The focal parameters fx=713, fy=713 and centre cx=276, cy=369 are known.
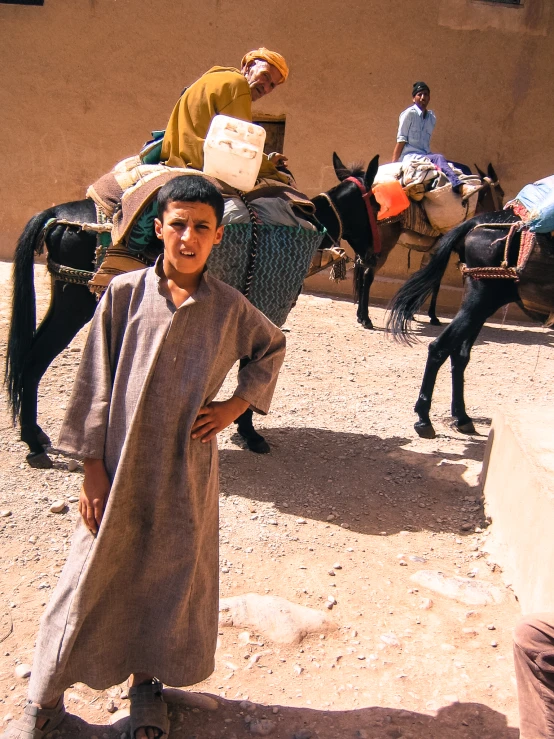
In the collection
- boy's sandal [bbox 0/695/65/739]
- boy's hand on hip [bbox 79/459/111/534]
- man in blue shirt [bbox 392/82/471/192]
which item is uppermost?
man in blue shirt [bbox 392/82/471/192]

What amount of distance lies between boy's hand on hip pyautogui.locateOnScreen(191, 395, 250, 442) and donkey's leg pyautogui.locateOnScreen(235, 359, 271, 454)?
2.19 meters

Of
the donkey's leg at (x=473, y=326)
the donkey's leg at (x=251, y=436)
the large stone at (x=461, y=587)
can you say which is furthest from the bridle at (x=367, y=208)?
the large stone at (x=461, y=587)

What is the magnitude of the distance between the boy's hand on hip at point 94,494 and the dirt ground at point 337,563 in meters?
0.66

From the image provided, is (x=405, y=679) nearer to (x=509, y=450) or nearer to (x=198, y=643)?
(x=198, y=643)

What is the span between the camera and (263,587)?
2857 mm

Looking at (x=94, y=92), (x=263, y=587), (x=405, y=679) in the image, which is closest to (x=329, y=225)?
(x=263, y=587)

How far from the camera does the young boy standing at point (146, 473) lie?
72.3 inches

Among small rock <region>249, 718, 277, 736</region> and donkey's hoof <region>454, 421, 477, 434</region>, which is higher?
donkey's hoof <region>454, 421, 477, 434</region>

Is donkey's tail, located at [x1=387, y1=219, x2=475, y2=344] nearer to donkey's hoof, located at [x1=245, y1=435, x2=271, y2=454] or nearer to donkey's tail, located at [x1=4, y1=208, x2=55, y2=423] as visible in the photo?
donkey's hoof, located at [x1=245, y1=435, x2=271, y2=454]

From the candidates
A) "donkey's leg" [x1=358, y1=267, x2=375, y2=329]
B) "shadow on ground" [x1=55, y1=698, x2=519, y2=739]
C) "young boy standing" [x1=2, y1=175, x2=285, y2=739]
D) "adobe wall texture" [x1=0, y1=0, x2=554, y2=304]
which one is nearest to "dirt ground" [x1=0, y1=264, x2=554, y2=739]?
"shadow on ground" [x1=55, y1=698, x2=519, y2=739]

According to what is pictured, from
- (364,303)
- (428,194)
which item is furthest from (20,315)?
(428,194)

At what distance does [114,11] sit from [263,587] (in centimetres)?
735

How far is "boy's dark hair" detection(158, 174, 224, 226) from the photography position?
1867mm

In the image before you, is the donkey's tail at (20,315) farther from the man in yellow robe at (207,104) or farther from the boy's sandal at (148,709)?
the boy's sandal at (148,709)
